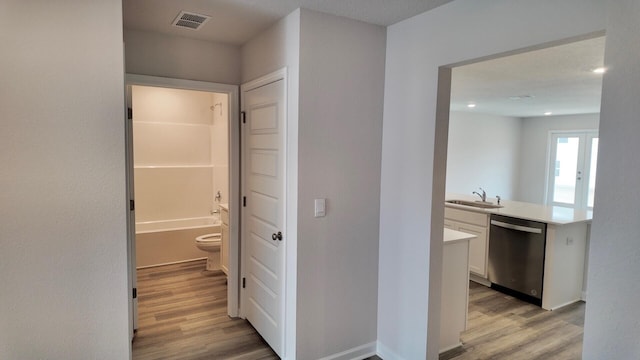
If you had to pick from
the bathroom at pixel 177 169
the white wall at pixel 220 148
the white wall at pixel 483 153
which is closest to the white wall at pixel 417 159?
the bathroom at pixel 177 169

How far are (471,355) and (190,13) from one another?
327 cm

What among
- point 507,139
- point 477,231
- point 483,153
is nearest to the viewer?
point 477,231

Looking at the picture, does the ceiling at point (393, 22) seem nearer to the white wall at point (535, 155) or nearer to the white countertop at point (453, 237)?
the white countertop at point (453, 237)

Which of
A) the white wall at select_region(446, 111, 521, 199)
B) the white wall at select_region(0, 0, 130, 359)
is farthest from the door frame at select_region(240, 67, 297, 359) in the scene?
the white wall at select_region(446, 111, 521, 199)

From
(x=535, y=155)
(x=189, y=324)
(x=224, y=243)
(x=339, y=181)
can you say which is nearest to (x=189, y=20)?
(x=339, y=181)

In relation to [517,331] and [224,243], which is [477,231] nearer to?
[517,331]

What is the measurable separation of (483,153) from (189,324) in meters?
7.12

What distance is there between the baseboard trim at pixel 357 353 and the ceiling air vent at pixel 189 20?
2.55 m

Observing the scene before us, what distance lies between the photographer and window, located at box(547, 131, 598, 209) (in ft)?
26.0

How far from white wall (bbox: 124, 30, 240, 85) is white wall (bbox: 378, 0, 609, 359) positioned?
143 cm

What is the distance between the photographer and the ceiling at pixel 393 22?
2365 mm

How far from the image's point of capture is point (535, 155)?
8758mm

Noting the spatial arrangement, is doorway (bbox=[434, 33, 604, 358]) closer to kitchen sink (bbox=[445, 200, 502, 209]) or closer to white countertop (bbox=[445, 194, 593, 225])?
kitchen sink (bbox=[445, 200, 502, 209])

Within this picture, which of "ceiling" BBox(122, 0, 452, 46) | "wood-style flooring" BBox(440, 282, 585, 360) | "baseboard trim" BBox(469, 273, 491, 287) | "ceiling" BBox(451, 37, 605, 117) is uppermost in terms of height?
"ceiling" BBox(122, 0, 452, 46)
